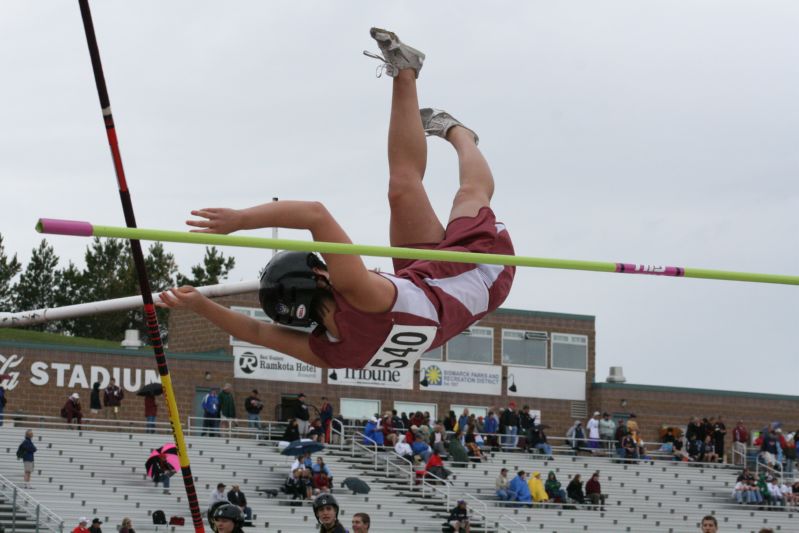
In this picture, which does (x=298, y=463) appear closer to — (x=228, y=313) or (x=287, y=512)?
(x=287, y=512)

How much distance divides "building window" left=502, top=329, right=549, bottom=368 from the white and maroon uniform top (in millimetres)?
23824

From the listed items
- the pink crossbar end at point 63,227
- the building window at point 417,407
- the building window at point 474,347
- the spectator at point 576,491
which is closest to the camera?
the pink crossbar end at point 63,227

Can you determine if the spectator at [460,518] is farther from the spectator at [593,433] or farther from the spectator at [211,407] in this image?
the spectator at [593,433]

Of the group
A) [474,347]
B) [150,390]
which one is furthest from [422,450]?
[474,347]

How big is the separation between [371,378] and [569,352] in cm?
521

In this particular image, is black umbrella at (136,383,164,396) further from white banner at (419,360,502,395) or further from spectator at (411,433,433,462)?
white banner at (419,360,502,395)

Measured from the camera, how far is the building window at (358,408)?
27.3m

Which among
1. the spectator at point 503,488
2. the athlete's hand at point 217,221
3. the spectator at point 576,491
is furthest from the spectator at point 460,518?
the athlete's hand at point 217,221

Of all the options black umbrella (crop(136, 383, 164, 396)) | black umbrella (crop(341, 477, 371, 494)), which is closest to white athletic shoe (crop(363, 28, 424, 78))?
black umbrella (crop(341, 477, 371, 494))

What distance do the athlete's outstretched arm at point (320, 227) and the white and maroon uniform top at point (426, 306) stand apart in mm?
89

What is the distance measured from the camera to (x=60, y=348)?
24.8 metres

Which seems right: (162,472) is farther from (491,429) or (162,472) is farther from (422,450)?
(491,429)

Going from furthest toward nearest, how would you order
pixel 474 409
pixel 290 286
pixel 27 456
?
pixel 474 409 → pixel 27 456 → pixel 290 286

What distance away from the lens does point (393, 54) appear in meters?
5.48
